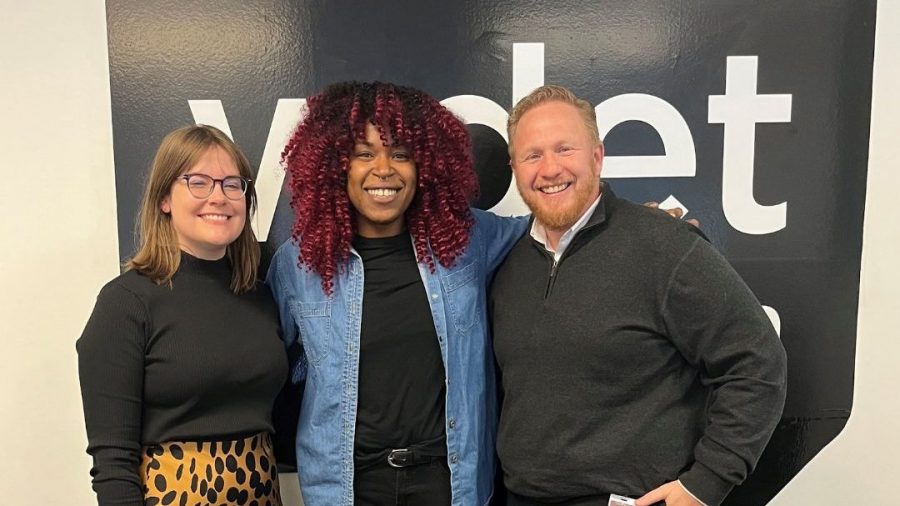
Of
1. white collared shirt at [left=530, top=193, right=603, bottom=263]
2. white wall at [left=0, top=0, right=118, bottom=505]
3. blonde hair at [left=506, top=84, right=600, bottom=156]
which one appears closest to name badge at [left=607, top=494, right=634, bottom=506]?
white collared shirt at [left=530, top=193, right=603, bottom=263]

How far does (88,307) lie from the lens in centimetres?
163

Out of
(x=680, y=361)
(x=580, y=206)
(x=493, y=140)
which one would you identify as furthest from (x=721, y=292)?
(x=493, y=140)

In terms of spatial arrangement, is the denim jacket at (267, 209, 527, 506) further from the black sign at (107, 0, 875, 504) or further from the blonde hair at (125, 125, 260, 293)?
the black sign at (107, 0, 875, 504)

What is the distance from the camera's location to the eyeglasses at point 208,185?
4.01 feet

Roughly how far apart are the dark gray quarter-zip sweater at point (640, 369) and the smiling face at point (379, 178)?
0.37 metres

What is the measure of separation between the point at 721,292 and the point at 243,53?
133cm

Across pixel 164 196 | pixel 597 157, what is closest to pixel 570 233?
pixel 597 157

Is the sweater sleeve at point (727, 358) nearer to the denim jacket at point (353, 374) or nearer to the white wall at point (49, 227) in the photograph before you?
the denim jacket at point (353, 374)

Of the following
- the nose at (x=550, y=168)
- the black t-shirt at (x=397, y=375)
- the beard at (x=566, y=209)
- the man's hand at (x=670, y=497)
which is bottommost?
the man's hand at (x=670, y=497)

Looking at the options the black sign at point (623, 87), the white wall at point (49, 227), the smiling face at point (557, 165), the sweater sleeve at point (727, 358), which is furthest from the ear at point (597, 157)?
the white wall at point (49, 227)

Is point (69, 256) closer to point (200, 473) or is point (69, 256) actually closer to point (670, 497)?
point (200, 473)

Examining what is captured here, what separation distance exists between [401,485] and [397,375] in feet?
0.77

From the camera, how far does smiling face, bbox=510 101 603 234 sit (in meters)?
1.21

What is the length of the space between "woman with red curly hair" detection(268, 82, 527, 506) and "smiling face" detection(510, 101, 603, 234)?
0.68ft
